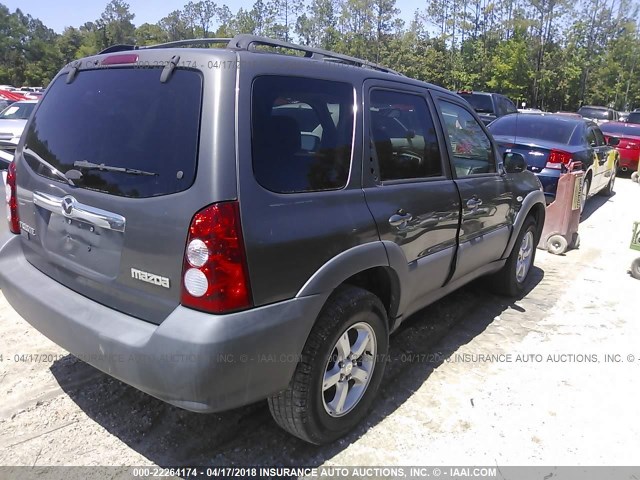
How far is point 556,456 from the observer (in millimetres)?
2750

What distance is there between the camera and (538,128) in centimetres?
841

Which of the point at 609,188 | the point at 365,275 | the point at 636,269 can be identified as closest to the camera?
the point at 365,275

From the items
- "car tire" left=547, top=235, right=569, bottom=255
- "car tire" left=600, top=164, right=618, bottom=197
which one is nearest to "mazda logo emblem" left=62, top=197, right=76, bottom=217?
"car tire" left=547, top=235, right=569, bottom=255

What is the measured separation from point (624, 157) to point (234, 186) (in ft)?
51.0

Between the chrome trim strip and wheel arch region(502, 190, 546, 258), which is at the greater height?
the chrome trim strip

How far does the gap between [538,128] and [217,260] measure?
7.78 meters

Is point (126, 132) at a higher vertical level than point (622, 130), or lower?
higher

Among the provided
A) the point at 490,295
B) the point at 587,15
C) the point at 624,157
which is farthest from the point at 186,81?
the point at 587,15

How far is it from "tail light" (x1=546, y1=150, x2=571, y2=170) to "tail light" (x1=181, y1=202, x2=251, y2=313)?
6.60 metres

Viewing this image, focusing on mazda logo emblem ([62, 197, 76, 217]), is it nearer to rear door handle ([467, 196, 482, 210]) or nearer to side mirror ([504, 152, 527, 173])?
rear door handle ([467, 196, 482, 210])

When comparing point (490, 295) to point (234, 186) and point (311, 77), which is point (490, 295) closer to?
point (311, 77)

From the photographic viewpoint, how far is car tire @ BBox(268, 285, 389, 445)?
2.40 metres

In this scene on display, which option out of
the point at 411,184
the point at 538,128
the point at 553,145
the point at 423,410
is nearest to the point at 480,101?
the point at 538,128

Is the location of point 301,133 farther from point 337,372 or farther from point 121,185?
point 337,372
